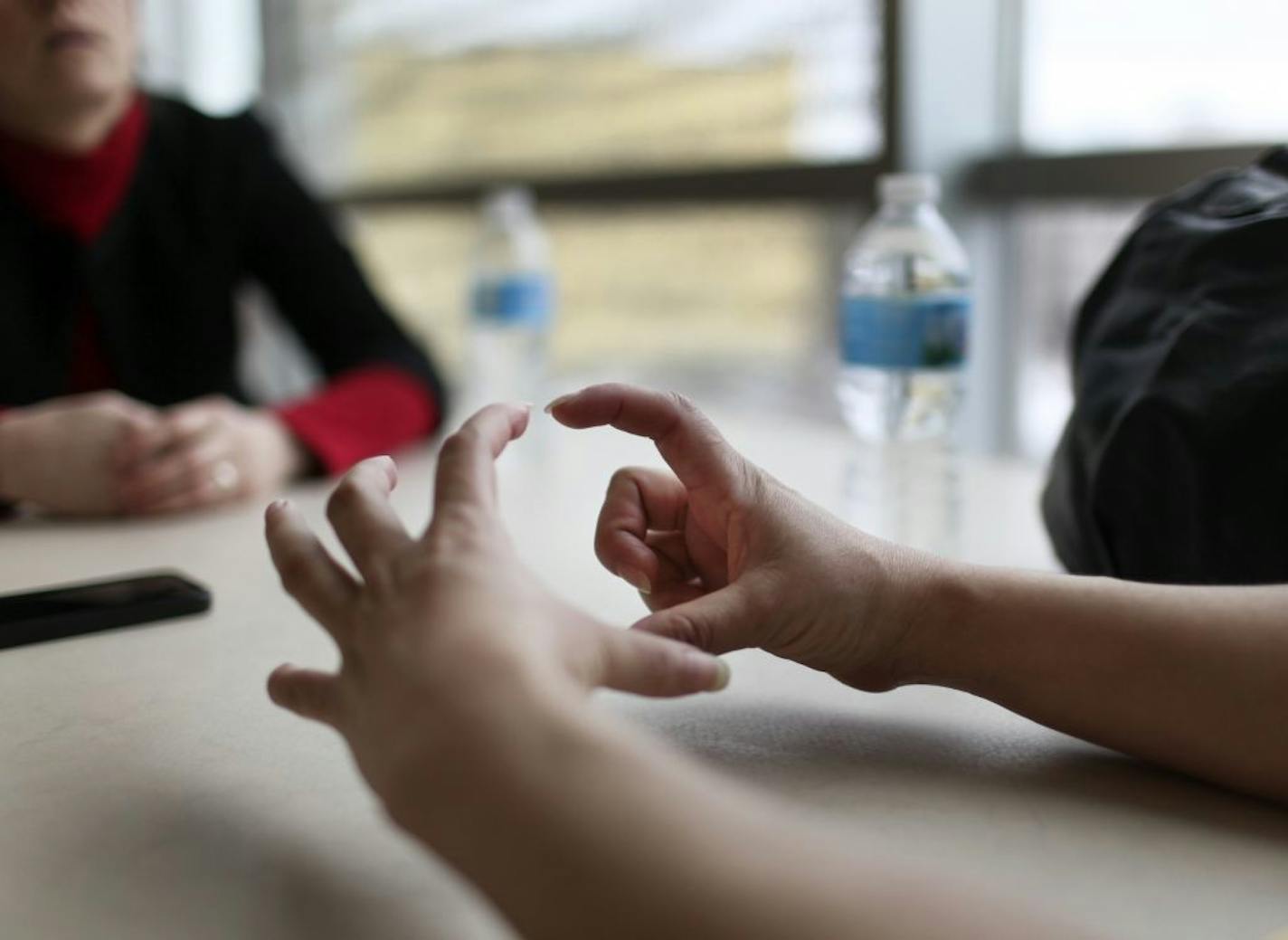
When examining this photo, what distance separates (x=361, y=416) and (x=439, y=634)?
103 centimetres

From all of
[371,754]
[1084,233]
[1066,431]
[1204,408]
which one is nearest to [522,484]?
[1066,431]

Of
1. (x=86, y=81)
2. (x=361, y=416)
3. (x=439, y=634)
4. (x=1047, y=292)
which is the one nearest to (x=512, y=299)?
(x=361, y=416)

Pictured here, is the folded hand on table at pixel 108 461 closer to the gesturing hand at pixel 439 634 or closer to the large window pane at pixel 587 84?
the gesturing hand at pixel 439 634

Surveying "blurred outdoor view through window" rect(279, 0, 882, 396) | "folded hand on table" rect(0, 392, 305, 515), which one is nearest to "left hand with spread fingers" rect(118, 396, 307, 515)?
"folded hand on table" rect(0, 392, 305, 515)

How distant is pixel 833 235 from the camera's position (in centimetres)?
189

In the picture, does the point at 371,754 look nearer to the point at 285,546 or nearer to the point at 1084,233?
the point at 285,546

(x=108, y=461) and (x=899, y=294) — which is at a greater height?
(x=899, y=294)

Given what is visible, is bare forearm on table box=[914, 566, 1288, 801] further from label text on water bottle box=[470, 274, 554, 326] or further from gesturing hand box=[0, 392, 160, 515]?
label text on water bottle box=[470, 274, 554, 326]

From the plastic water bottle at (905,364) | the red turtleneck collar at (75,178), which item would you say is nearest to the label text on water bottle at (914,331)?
the plastic water bottle at (905,364)

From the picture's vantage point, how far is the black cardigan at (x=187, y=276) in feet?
4.86

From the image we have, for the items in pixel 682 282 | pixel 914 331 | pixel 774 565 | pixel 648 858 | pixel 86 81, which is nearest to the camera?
pixel 648 858

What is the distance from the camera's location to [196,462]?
1143 mm

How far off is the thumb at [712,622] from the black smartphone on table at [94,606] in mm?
427

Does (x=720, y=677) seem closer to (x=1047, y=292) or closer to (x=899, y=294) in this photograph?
(x=899, y=294)
